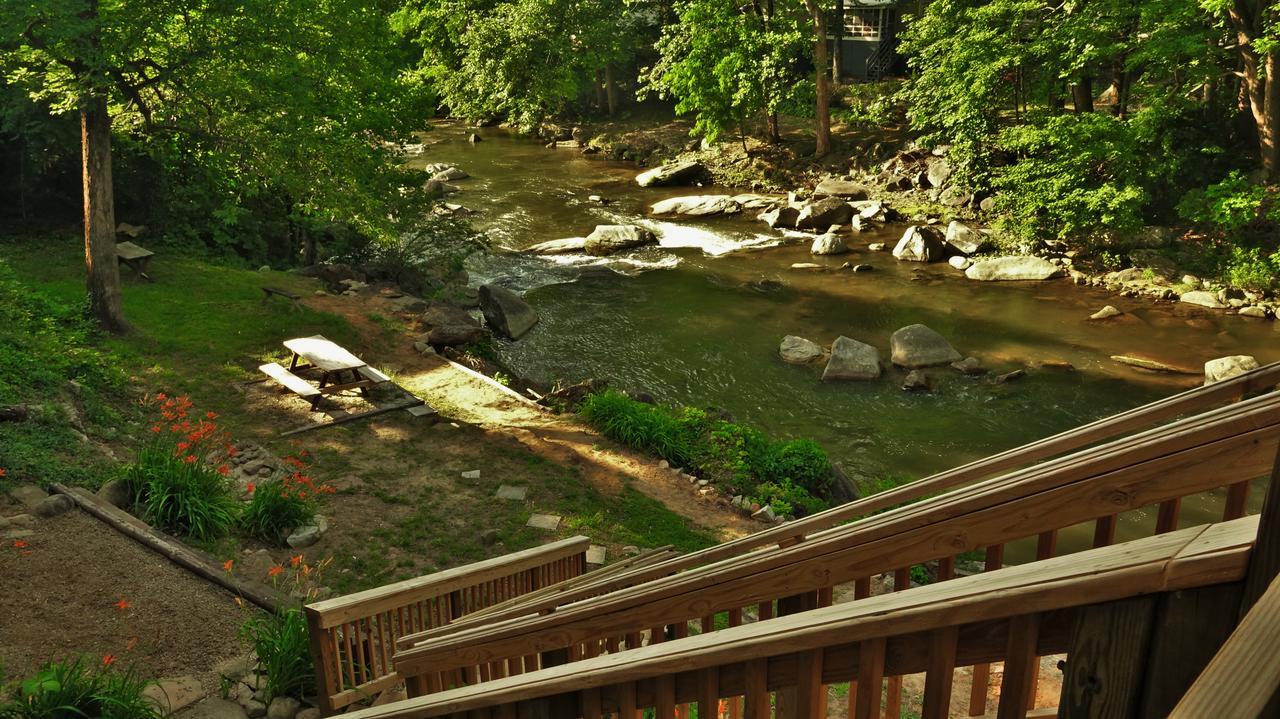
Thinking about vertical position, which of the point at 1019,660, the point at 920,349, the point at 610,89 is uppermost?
the point at 1019,660

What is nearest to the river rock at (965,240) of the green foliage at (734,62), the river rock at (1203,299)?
the river rock at (1203,299)

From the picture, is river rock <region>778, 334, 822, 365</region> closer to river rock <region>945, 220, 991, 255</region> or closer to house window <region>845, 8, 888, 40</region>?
river rock <region>945, 220, 991, 255</region>

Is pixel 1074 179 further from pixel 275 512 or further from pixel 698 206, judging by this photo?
pixel 275 512

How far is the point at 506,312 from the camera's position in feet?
59.0

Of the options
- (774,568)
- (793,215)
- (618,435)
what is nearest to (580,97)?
(793,215)

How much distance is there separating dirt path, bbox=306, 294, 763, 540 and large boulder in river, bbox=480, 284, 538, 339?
235cm

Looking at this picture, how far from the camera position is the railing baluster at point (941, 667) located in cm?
165

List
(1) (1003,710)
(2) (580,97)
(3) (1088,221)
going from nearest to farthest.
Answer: (1) (1003,710)
(3) (1088,221)
(2) (580,97)

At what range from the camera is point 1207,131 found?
2106cm

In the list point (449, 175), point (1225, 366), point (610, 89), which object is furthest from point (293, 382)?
point (610, 89)

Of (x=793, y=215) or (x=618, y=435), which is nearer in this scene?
(x=618, y=435)

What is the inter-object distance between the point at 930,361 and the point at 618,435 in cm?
677

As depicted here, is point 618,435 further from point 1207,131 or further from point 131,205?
point 1207,131

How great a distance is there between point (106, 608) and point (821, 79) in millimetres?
26689
